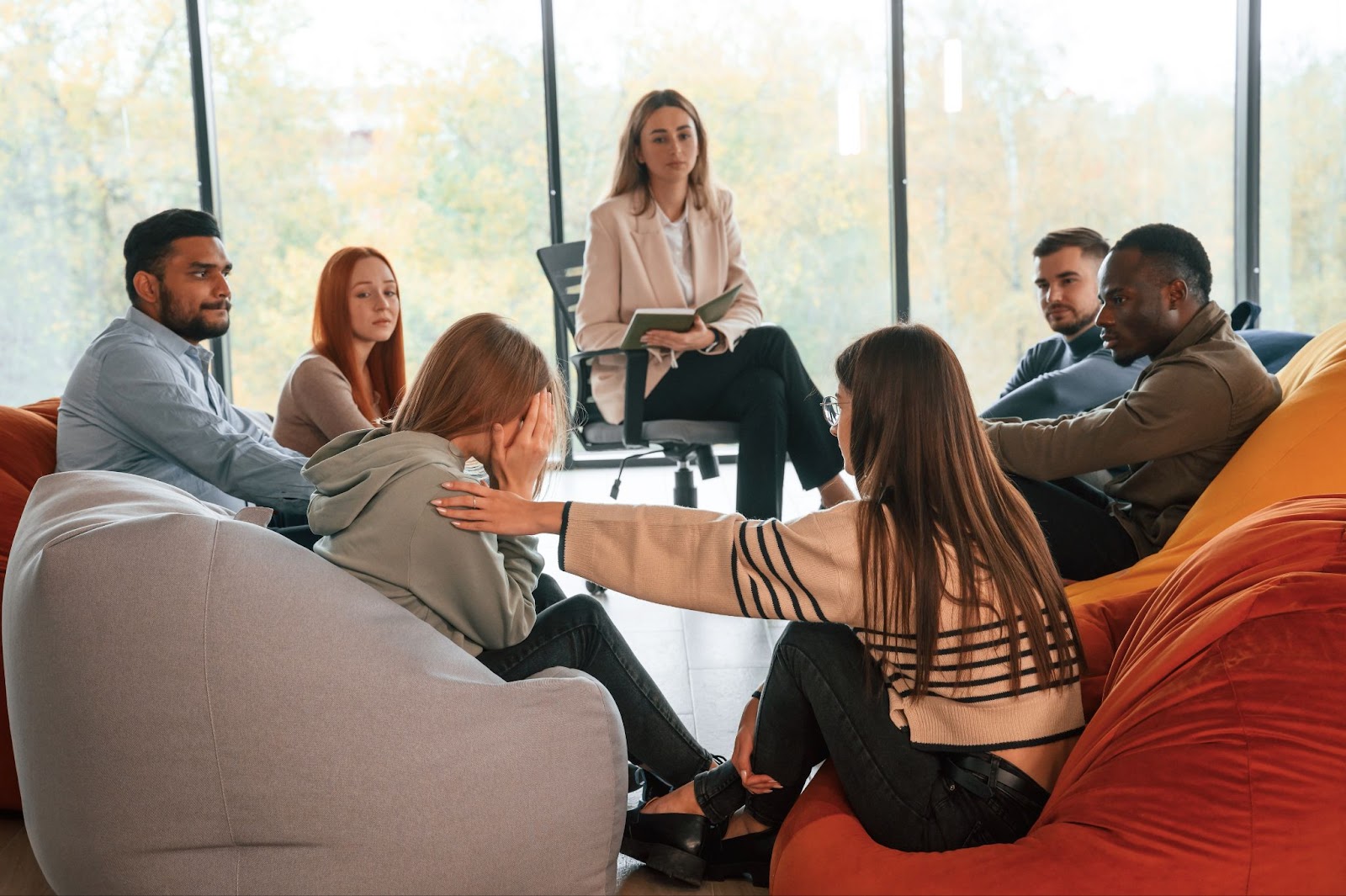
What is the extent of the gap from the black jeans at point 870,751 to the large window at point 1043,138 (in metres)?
4.71

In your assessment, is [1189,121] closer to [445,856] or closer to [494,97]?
[494,97]

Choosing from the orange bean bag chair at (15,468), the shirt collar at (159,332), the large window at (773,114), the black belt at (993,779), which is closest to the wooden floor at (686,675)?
the orange bean bag chair at (15,468)

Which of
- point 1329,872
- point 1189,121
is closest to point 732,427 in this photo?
point 1329,872

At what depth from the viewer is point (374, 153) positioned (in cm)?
600

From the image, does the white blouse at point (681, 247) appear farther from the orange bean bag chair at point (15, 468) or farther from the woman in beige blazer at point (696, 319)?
the orange bean bag chair at point (15, 468)

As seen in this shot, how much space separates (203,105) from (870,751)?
17.6ft

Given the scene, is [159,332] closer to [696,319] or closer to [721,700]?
[696,319]

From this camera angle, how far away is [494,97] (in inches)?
237

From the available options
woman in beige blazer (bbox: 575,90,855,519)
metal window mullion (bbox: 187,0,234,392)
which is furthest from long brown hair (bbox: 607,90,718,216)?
metal window mullion (bbox: 187,0,234,392)

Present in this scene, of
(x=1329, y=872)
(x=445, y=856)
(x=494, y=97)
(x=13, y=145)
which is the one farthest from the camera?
(x=494, y=97)

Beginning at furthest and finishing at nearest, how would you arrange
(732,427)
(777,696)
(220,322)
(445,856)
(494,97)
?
(494,97) < (732,427) < (220,322) < (777,696) < (445,856)

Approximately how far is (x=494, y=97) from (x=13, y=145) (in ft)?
7.64

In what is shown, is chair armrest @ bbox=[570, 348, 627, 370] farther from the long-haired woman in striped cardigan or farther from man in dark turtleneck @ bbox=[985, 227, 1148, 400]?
the long-haired woman in striped cardigan

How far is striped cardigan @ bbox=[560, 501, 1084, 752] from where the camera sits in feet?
5.08
